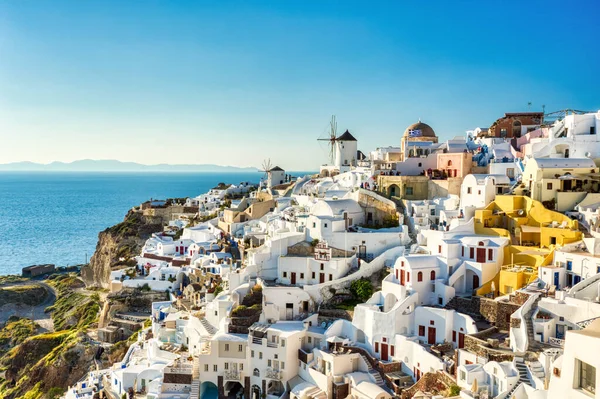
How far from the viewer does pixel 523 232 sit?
1022 inches

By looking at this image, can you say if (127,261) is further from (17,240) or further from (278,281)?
(17,240)

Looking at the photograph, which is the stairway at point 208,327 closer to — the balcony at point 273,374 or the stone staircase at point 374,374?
the balcony at point 273,374

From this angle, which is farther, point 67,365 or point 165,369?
point 67,365

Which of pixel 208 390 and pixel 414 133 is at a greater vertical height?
pixel 414 133

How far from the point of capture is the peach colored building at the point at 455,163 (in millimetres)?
34469

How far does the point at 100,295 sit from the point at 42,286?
13484 mm

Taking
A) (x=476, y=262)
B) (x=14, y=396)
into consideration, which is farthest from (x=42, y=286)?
(x=476, y=262)

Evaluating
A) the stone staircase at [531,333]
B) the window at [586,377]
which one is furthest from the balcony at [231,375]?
the window at [586,377]

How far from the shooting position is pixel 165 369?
25172mm

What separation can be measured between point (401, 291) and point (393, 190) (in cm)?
1239

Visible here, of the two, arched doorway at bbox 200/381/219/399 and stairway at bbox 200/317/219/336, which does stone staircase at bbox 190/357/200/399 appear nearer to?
arched doorway at bbox 200/381/219/399

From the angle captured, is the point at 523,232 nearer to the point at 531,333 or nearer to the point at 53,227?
the point at 531,333

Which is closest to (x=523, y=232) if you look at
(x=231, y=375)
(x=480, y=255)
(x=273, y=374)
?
(x=480, y=255)

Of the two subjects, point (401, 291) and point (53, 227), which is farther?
point (53, 227)
